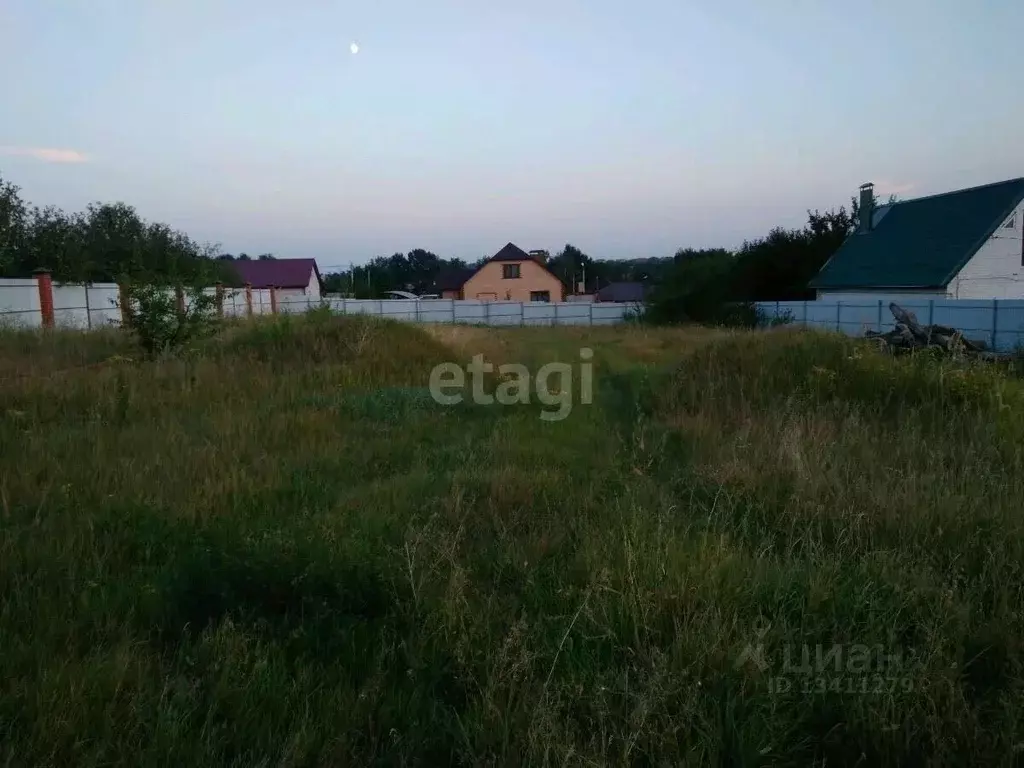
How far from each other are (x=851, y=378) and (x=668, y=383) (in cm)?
219

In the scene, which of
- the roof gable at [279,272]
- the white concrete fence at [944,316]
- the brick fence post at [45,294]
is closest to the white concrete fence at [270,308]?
the brick fence post at [45,294]

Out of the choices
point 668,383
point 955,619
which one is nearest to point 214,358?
point 668,383

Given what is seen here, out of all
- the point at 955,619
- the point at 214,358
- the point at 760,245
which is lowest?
the point at 955,619

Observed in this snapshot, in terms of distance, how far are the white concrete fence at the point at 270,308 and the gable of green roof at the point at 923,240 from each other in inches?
439

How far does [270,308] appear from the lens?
29297 millimetres

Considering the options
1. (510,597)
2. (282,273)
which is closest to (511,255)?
(282,273)

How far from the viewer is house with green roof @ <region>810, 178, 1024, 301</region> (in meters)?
20.9

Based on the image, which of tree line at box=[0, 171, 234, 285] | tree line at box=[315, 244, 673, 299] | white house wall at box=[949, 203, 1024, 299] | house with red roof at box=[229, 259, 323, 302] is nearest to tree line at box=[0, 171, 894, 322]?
tree line at box=[0, 171, 234, 285]

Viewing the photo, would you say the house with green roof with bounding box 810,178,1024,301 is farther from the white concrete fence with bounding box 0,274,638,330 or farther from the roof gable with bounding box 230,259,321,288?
the roof gable with bounding box 230,259,321,288

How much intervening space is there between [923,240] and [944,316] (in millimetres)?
7999

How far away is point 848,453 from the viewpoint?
14.5 feet

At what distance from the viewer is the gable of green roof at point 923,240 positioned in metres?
21.0

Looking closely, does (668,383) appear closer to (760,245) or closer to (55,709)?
(55,709)

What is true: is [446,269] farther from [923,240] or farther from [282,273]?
[923,240]
